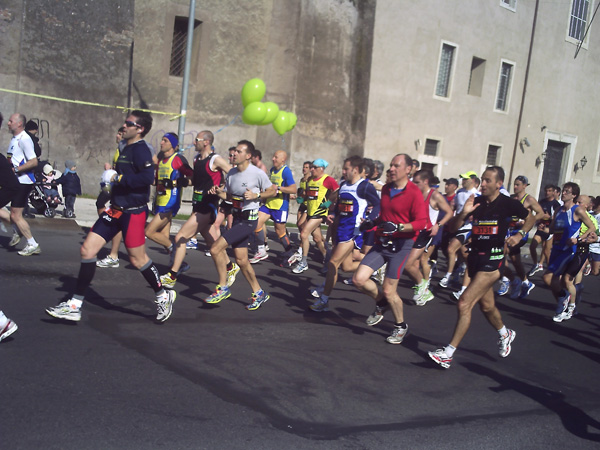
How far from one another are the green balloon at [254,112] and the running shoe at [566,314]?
7.96 metres

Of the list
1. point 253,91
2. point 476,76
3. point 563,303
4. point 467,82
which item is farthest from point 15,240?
point 476,76

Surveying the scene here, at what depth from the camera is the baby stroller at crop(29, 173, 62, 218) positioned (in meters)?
13.3

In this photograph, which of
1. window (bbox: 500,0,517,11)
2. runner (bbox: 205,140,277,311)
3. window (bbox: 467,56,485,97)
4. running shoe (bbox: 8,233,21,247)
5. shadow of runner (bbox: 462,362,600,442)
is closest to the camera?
shadow of runner (bbox: 462,362,600,442)

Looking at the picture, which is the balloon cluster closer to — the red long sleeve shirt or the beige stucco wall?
the red long sleeve shirt

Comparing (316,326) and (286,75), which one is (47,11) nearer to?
(286,75)

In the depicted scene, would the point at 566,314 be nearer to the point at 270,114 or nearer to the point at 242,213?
the point at 242,213

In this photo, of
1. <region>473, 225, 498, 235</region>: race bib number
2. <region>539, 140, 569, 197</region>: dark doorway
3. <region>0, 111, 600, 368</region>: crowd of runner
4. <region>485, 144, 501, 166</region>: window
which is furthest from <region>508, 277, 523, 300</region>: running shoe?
<region>539, 140, 569, 197</region>: dark doorway

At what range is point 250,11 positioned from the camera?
20.9 metres

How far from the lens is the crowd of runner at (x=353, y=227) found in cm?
618

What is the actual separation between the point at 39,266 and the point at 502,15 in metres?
23.8

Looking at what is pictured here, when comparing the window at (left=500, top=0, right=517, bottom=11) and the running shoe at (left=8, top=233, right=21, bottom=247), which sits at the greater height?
the window at (left=500, top=0, right=517, bottom=11)

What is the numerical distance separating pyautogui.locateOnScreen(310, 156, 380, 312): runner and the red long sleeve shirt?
616mm

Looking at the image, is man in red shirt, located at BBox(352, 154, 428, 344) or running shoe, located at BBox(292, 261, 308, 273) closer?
→ man in red shirt, located at BBox(352, 154, 428, 344)

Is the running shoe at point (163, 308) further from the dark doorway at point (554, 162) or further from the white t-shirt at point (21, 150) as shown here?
the dark doorway at point (554, 162)
